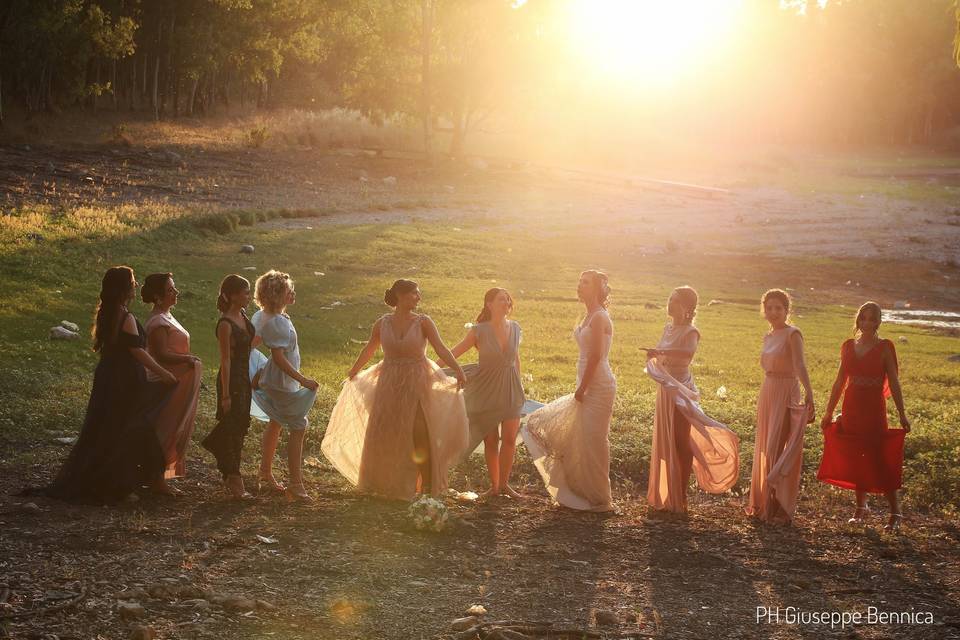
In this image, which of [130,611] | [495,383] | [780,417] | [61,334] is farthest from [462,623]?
[61,334]

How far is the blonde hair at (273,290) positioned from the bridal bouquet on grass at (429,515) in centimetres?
214

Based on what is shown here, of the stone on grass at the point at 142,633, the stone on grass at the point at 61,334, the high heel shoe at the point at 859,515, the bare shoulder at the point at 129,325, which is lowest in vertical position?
the high heel shoe at the point at 859,515

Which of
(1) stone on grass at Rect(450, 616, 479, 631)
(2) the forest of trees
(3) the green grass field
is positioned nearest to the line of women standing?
(3) the green grass field

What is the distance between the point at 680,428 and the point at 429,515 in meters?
2.61

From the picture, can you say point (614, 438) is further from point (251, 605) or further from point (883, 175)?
point (883, 175)

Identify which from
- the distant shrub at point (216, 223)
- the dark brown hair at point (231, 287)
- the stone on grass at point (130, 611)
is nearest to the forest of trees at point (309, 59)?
the distant shrub at point (216, 223)

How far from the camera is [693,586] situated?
795 centimetres

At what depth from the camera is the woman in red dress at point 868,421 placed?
9.83m

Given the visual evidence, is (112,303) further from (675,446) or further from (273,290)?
(675,446)

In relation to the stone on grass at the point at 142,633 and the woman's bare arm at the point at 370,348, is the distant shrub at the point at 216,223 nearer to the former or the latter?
the woman's bare arm at the point at 370,348

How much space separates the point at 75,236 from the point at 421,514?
772 inches

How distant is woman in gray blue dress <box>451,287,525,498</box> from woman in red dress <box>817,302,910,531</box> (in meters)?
2.85

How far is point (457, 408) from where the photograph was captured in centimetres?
988

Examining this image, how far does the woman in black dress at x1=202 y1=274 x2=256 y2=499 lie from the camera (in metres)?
9.12
